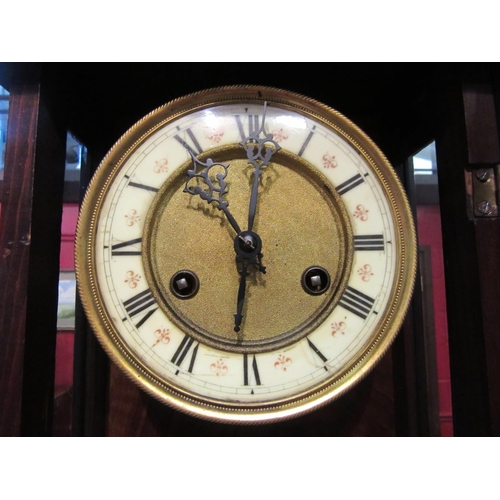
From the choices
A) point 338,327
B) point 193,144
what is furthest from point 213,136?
point 338,327

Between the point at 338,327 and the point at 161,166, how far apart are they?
1.27 ft

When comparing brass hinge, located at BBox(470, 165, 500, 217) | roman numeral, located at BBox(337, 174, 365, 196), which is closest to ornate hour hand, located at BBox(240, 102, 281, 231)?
roman numeral, located at BBox(337, 174, 365, 196)

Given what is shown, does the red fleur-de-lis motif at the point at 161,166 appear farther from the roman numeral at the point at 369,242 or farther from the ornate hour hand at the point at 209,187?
the roman numeral at the point at 369,242

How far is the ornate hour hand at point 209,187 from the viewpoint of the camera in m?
0.67

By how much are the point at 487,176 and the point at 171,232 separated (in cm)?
50

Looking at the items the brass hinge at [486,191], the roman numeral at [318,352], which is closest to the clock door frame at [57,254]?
the brass hinge at [486,191]

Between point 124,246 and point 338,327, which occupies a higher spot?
point 124,246

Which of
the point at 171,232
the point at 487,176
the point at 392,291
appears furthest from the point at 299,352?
the point at 487,176

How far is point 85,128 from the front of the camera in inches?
34.0

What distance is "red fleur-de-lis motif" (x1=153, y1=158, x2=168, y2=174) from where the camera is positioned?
2.25ft

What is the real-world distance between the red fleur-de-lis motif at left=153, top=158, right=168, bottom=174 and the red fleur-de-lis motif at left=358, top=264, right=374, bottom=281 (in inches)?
14.0

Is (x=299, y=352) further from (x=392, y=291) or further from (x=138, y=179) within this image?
(x=138, y=179)

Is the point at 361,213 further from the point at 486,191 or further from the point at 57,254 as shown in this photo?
the point at 57,254

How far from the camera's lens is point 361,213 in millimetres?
686
